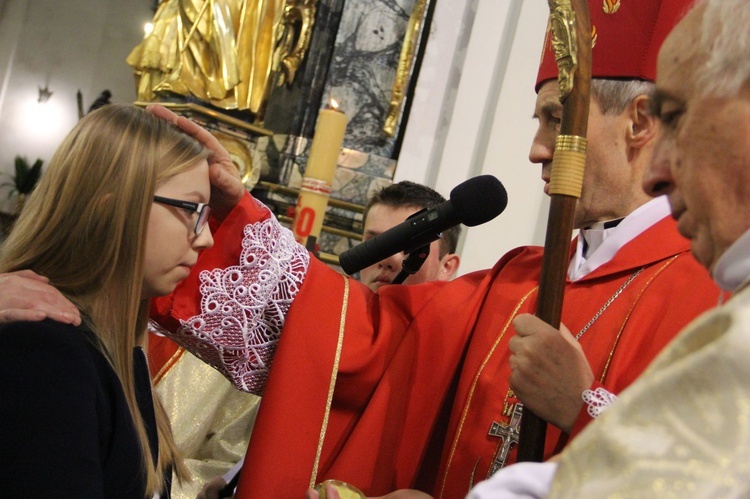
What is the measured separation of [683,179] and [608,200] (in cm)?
111

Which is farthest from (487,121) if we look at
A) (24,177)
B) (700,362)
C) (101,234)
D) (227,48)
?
(24,177)

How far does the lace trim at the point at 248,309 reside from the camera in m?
2.12

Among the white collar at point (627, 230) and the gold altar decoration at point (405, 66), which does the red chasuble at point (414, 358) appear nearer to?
the white collar at point (627, 230)

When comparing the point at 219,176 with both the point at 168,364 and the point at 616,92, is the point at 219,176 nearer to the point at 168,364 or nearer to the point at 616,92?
the point at 616,92

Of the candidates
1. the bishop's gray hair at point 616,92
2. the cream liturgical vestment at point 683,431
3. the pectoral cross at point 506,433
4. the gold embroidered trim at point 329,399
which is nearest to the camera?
the cream liturgical vestment at point 683,431

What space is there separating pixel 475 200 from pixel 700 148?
0.85 metres

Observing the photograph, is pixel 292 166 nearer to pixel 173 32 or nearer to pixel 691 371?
pixel 173 32

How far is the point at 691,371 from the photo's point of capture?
76 centimetres

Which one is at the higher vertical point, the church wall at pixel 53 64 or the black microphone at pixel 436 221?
the church wall at pixel 53 64

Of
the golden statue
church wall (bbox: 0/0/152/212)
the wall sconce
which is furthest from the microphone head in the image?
the wall sconce

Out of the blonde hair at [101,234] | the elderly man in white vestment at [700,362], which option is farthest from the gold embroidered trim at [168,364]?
the elderly man in white vestment at [700,362]

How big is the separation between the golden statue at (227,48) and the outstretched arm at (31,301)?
437 cm

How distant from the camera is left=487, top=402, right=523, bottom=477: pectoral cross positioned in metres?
1.94

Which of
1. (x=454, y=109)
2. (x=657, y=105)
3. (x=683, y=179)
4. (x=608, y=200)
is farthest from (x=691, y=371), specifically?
(x=454, y=109)
